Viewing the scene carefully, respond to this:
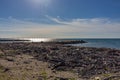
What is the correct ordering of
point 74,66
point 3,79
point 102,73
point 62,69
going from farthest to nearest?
1. point 74,66
2. point 62,69
3. point 102,73
4. point 3,79

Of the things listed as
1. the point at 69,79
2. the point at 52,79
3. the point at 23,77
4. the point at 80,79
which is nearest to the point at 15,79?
the point at 23,77

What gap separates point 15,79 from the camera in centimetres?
1051

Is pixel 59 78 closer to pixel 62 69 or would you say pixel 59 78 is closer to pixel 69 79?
pixel 69 79

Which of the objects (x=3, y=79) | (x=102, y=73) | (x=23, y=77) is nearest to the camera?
(x=3, y=79)

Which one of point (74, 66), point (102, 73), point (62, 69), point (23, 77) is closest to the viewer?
point (23, 77)

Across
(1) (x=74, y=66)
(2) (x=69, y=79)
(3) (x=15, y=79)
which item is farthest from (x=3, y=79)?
(1) (x=74, y=66)

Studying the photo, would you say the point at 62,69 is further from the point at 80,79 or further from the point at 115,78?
the point at 115,78

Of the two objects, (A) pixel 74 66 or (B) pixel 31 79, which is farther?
→ (A) pixel 74 66

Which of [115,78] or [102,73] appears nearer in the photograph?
[115,78]

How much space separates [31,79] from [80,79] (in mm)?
2893

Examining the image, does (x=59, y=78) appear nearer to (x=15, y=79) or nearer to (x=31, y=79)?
(x=31, y=79)

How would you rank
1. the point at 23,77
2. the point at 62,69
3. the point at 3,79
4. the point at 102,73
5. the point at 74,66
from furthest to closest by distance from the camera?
1. the point at 74,66
2. the point at 62,69
3. the point at 102,73
4. the point at 23,77
5. the point at 3,79

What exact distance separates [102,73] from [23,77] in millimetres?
5206

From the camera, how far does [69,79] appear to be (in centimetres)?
1059
